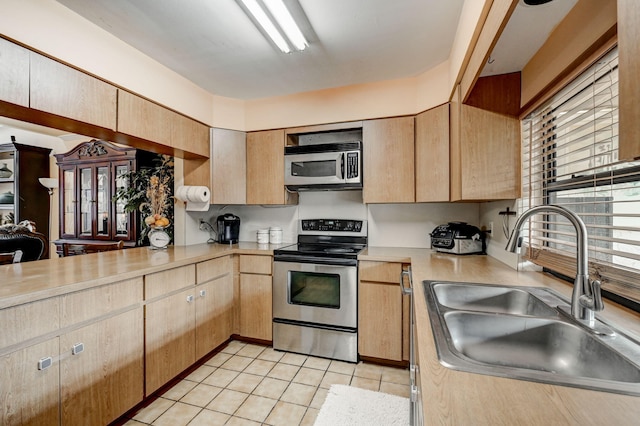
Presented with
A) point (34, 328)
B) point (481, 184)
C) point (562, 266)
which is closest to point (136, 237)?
point (34, 328)

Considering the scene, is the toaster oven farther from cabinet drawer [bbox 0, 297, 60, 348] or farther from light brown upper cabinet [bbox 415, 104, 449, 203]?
cabinet drawer [bbox 0, 297, 60, 348]

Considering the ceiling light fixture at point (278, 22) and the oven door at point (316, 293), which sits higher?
the ceiling light fixture at point (278, 22)

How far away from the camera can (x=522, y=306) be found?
1288 millimetres

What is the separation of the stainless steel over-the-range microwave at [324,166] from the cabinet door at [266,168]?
94mm

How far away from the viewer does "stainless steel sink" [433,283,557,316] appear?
1313 millimetres

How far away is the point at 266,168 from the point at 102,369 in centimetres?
195

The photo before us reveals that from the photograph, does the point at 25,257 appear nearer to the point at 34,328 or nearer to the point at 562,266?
the point at 34,328

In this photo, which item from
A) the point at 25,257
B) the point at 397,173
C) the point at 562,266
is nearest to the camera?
the point at 562,266

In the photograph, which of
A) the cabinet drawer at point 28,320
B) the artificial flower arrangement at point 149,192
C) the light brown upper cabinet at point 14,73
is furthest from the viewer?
the artificial flower arrangement at point 149,192

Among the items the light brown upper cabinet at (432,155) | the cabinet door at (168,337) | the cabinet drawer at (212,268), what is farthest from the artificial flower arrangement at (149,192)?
the light brown upper cabinet at (432,155)

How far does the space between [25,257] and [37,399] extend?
63.8 inches

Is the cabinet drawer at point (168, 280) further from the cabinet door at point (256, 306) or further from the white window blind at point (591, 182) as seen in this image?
Answer: the white window blind at point (591, 182)

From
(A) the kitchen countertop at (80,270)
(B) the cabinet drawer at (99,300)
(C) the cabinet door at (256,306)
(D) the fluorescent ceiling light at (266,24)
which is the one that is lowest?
(C) the cabinet door at (256,306)

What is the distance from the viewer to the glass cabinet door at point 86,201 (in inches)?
160
